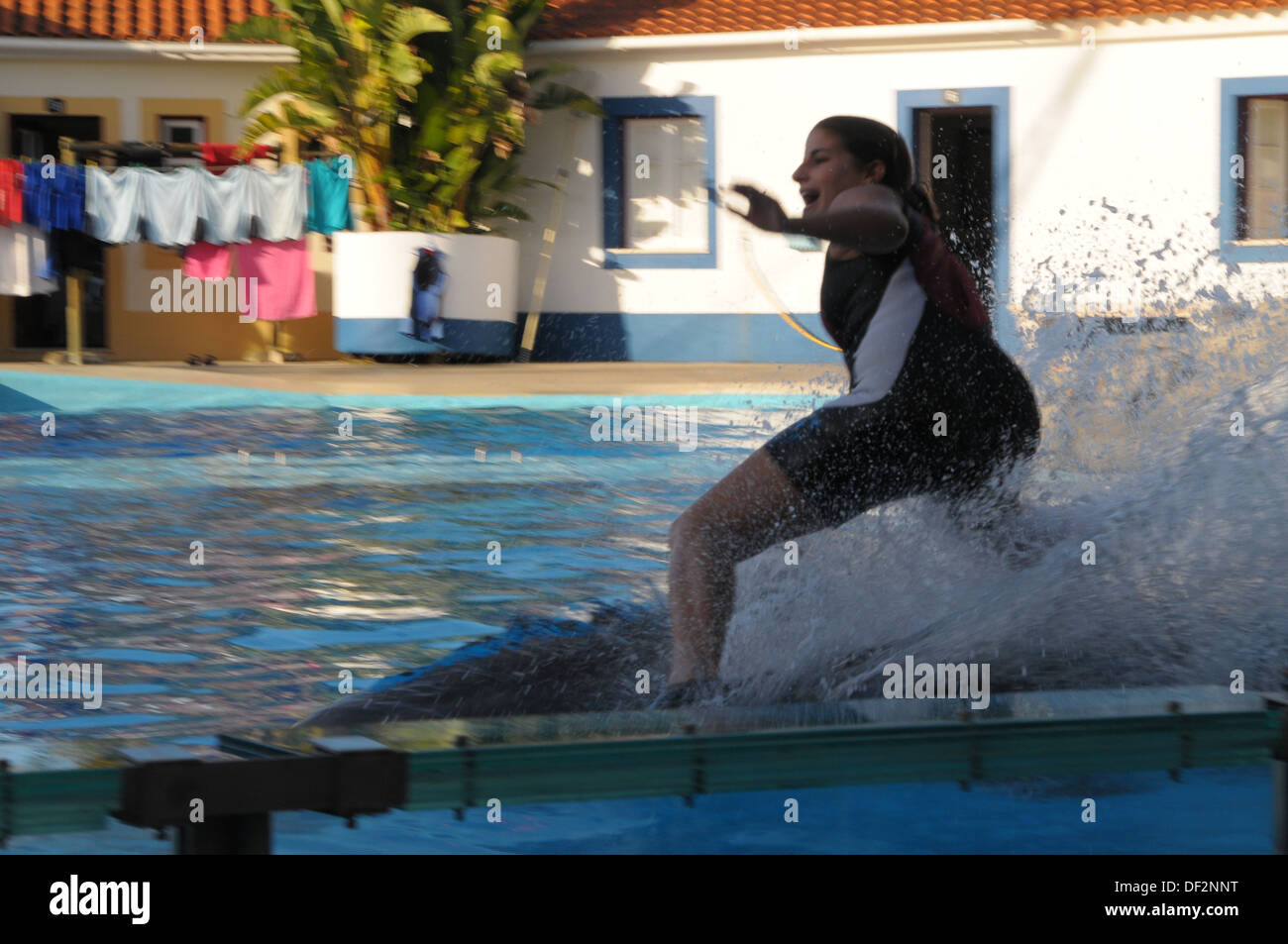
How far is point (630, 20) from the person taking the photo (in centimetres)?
1714

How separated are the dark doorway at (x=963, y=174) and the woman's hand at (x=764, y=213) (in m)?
13.1

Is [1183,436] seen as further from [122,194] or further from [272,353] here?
[272,353]

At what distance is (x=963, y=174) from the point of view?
19.1 m

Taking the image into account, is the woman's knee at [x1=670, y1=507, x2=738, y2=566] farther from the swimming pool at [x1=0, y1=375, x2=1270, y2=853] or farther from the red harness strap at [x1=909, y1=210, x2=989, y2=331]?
the red harness strap at [x1=909, y1=210, x2=989, y2=331]

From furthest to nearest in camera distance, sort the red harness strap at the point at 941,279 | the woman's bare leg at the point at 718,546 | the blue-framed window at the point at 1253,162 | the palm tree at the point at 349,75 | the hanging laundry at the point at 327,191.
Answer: the blue-framed window at the point at 1253,162 < the hanging laundry at the point at 327,191 < the palm tree at the point at 349,75 < the red harness strap at the point at 941,279 < the woman's bare leg at the point at 718,546

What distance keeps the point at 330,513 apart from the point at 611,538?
1603 millimetres

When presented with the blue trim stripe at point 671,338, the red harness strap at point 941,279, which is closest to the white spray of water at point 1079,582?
the red harness strap at point 941,279

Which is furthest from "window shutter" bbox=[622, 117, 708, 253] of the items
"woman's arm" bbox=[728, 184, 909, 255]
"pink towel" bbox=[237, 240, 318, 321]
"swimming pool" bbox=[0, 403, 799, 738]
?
"woman's arm" bbox=[728, 184, 909, 255]

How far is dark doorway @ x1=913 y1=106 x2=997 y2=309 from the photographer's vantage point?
56.5 feet

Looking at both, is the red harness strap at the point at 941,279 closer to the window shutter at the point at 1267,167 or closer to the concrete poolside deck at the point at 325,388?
the concrete poolside deck at the point at 325,388

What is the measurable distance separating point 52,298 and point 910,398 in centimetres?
1568

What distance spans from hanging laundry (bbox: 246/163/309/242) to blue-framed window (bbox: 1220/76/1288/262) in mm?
8969

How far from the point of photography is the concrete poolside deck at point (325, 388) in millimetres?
12891
